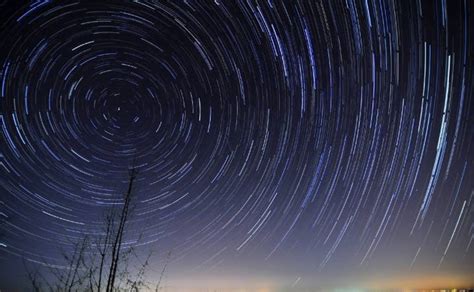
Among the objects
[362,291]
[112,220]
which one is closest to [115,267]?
[112,220]

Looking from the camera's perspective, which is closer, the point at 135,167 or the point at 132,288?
the point at 132,288

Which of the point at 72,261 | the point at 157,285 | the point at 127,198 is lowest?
the point at 157,285

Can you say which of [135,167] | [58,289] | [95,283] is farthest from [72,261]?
[135,167]

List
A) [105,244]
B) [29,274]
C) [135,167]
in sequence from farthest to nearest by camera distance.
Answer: [135,167] → [105,244] → [29,274]

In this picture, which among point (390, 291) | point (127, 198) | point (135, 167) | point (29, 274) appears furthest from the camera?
point (390, 291)

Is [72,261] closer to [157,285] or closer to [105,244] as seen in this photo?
[105,244]

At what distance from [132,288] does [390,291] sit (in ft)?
494

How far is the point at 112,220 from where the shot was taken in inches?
216

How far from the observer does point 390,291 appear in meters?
133

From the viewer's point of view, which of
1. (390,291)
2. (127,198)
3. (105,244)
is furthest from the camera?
(390,291)

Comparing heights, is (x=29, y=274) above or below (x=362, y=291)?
below

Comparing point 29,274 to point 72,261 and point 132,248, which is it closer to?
point 72,261

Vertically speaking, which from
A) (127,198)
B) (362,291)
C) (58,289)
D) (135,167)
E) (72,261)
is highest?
(362,291)

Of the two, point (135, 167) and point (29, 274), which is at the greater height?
point (135, 167)
